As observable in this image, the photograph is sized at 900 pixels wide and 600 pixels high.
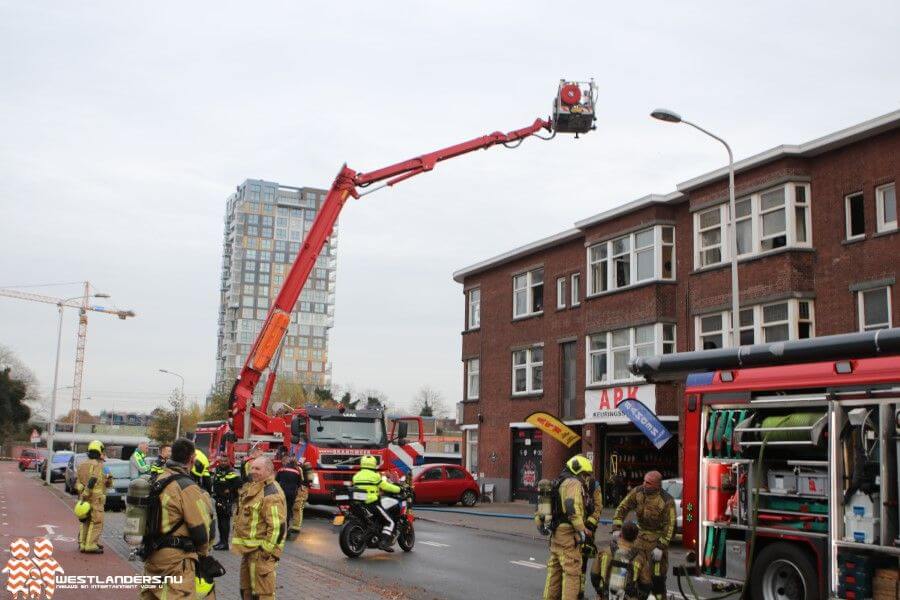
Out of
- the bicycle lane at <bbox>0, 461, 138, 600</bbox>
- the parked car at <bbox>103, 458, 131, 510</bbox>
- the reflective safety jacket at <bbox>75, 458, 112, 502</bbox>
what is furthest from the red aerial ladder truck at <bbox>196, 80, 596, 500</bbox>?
the reflective safety jacket at <bbox>75, 458, 112, 502</bbox>

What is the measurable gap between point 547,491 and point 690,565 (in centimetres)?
227

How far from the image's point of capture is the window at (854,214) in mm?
23219

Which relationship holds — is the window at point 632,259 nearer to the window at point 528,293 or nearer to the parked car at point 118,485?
the window at point 528,293

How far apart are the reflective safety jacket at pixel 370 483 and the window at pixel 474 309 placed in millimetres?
24276

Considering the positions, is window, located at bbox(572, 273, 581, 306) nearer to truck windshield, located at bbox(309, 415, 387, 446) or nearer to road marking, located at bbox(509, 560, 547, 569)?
truck windshield, located at bbox(309, 415, 387, 446)

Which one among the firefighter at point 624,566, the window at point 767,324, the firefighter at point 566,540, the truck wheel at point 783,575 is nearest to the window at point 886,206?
the window at point 767,324

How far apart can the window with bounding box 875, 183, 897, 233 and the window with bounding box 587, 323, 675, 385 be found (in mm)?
7431

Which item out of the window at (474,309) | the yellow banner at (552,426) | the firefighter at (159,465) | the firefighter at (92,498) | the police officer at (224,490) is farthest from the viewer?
the window at (474,309)

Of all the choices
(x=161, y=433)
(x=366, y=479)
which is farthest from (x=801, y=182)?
(x=161, y=433)

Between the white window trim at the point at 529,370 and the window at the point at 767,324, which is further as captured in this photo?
the white window trim at the point at 529,370

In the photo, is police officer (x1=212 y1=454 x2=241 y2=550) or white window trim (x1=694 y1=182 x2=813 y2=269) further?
white window trim (x1=694 y1=182 x2=813 y2=269)

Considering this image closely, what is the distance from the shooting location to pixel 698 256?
27.6 m

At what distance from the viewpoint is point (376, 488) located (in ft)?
51.2

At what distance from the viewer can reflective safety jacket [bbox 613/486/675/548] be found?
10164mm
